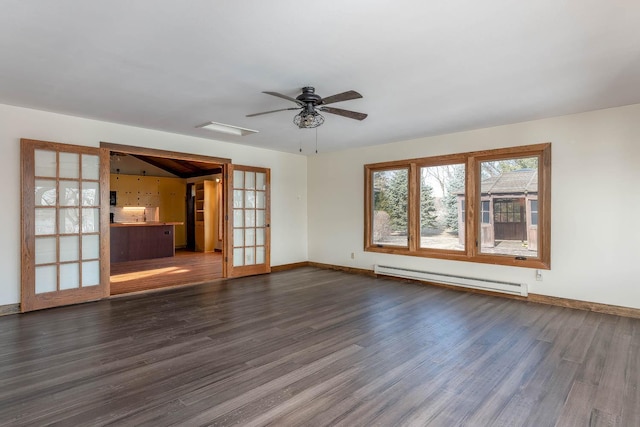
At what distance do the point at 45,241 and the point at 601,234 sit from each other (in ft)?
23.4

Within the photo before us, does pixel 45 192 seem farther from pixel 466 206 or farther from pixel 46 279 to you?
pixel 466 206

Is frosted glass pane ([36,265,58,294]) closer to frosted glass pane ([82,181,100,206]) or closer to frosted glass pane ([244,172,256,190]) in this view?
frosted glass pane ([82,181,100,206])

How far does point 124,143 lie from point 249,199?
2.39m

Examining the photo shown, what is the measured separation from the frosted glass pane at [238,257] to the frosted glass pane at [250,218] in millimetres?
518

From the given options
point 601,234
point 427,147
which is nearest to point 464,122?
point 427,147

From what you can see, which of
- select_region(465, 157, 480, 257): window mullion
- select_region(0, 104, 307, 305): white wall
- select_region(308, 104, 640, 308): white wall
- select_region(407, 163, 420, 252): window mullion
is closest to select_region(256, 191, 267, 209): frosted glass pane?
select_region(0, 104, 307, 305): white wall

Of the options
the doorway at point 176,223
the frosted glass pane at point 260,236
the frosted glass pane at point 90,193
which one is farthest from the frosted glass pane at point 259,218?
A: the frosted glass pane at point 90,193

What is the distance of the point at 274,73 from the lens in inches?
123

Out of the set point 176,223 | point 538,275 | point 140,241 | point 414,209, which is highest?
point 414,209

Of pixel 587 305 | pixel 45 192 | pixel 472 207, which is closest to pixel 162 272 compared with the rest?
pixel 45 192

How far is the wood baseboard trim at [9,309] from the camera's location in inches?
161

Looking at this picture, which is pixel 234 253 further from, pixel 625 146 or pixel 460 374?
pixel 625 146

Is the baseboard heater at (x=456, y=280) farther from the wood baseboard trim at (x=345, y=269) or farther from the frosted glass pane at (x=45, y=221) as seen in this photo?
the frosted glass pane at (x=45, y=221)

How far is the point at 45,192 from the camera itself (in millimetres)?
4410
